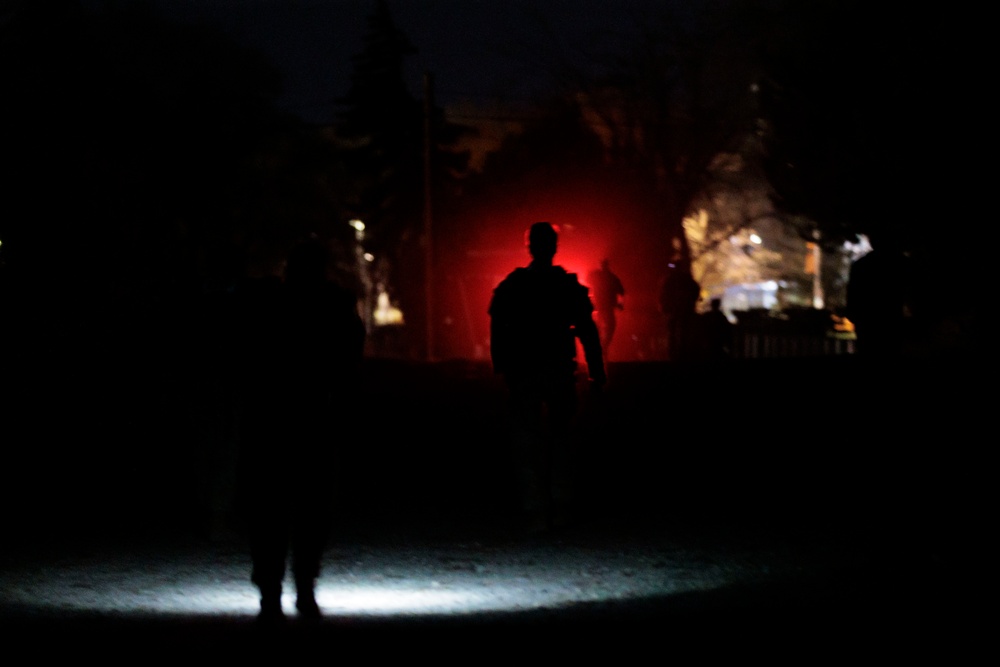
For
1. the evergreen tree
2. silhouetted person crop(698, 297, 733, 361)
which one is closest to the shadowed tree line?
the evergreen tree

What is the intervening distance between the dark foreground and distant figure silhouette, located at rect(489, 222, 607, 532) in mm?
723

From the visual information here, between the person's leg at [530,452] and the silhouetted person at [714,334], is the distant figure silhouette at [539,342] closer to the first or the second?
the person's leg at [530,452]

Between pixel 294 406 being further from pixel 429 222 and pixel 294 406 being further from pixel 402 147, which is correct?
pixel 402 147

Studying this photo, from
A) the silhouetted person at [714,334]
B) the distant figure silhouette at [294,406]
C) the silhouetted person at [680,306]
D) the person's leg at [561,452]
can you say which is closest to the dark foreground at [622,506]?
the person's leg at [561,452]

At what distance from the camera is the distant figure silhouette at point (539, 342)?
312 inches

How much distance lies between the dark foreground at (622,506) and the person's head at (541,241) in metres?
1.69

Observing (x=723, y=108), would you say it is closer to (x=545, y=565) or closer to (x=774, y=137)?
(x=774, y=137)

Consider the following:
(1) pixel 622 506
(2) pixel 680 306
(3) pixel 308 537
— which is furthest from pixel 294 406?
(2) pixel 680 306

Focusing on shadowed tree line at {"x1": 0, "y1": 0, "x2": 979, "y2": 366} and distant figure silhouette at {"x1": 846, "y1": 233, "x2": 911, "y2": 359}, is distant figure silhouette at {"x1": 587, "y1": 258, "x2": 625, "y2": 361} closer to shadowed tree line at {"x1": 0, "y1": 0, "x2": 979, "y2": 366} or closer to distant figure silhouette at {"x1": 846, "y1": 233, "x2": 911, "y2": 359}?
shadowed tree line at {"x1": 0, "y1": 0, "x2": 979, "y2": 366}

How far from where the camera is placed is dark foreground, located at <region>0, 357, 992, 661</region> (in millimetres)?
5473

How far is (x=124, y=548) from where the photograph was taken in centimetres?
823

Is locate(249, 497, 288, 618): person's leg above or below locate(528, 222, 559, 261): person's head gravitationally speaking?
below

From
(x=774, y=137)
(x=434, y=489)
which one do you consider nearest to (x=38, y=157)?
(x=434, y=489)

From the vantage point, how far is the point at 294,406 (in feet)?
20.2
